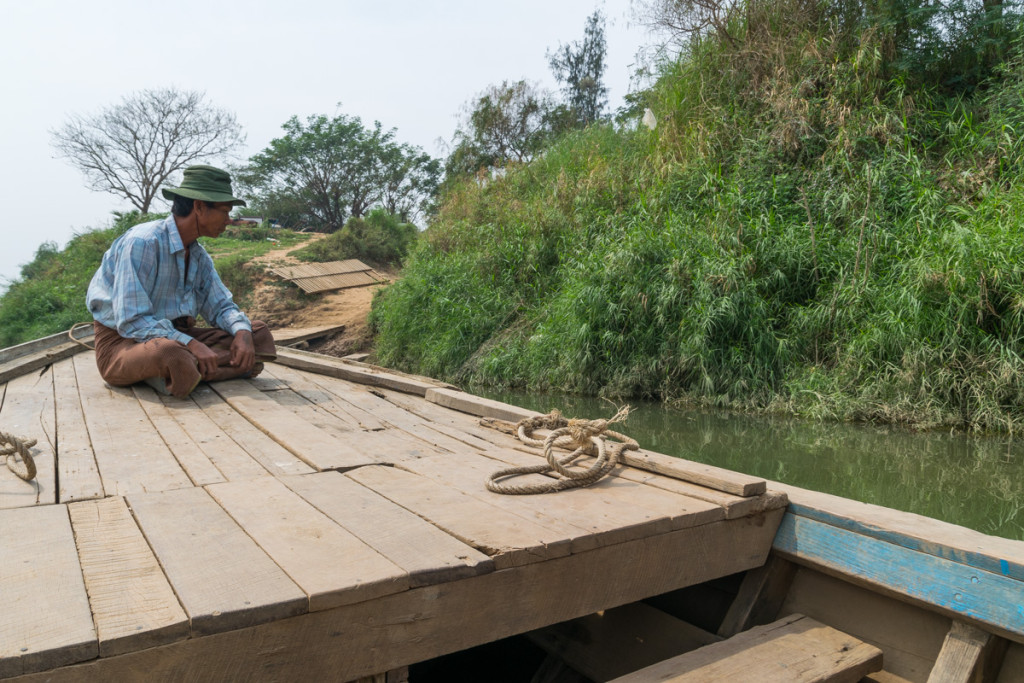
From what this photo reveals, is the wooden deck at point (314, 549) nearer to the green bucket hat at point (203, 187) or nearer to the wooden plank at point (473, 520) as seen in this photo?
the wooden plank at point (473, 520)

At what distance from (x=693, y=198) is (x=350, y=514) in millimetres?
7050

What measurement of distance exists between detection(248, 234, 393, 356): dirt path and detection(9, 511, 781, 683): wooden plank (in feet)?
35.0

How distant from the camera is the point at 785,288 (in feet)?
22.3

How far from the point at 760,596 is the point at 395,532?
94 centimetres

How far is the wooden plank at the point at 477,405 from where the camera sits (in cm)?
297

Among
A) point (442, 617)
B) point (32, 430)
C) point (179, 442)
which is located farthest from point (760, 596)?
point (32, 430)

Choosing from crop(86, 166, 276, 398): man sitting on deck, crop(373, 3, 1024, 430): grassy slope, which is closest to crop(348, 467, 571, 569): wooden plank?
crop(86, 166, 276, 398): man sitting on deck

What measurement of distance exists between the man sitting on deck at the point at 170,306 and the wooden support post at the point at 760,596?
2463mm

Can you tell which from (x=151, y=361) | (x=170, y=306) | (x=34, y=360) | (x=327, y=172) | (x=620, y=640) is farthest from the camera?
(x=327, y=172)

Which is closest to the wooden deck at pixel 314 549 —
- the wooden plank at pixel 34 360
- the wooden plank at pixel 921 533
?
the wooden plank at pixel 921 533

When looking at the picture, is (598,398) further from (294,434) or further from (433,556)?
(433,556)

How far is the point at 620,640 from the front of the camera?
208 cm

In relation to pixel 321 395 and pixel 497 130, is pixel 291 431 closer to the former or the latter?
pixel 321 395

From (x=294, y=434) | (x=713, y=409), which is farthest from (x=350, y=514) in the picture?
(x=713, y=409)
